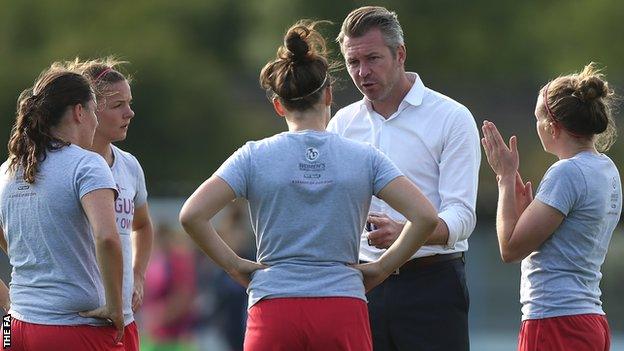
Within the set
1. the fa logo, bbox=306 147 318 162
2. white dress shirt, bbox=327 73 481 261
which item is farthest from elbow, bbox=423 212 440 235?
white dress shirt, bbox=327 73 481 261

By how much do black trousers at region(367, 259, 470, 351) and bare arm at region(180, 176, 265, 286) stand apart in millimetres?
968

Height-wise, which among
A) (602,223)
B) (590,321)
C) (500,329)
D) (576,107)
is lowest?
(500,329)

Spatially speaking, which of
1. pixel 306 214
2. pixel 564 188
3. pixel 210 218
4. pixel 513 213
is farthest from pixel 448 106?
pixel 210 218

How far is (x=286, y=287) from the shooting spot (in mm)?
5582

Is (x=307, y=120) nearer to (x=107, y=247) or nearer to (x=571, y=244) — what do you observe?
(x=107, y=247)

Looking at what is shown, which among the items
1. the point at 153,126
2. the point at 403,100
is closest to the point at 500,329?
the point at 403,100

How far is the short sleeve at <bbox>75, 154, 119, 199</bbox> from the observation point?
5828mm

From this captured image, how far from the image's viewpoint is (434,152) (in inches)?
258

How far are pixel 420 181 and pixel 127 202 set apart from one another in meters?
1.37

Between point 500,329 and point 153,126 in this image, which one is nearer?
point 500,329

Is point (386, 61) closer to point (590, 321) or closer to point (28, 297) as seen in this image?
point (590, 321)

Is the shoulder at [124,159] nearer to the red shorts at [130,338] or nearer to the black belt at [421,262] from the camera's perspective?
the red shorts at [130,338]

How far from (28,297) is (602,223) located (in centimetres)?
253

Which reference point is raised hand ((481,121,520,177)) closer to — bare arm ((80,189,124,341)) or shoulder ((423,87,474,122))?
shoulder ((423,87,474,122))
